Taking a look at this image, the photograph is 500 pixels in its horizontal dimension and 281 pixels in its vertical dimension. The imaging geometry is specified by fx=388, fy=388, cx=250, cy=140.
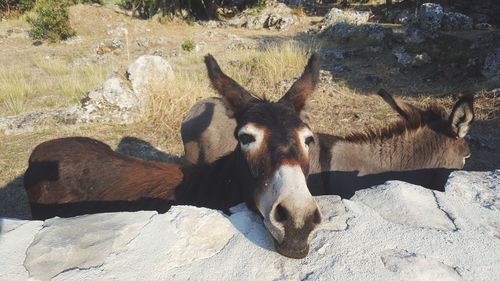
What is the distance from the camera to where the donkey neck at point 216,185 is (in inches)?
109

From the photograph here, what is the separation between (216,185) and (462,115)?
7.69 ft

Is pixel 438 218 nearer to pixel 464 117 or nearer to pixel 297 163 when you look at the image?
pixel 297 163

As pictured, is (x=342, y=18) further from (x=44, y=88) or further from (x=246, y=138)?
(x=246, y=138)

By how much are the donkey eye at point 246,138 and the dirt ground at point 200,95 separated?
3.54 meters

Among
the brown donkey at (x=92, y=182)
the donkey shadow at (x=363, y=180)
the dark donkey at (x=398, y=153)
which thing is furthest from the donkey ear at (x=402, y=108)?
the brown donkey at (x=92, y=182)

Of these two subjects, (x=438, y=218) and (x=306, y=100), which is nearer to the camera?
(x=438, y=218)

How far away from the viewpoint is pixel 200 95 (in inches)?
299

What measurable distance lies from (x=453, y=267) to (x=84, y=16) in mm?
20670

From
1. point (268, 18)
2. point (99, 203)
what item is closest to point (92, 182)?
point (99, 203)

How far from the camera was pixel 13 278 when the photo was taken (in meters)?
1.55

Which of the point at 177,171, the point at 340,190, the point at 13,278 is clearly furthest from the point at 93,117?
the point at 13,278

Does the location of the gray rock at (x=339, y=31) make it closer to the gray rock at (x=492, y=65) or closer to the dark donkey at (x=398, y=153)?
the gray rock at (x=492, y=65)

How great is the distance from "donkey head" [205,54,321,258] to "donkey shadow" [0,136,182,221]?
3.18 feet

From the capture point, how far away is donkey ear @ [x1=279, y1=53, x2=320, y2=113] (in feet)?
9.36
